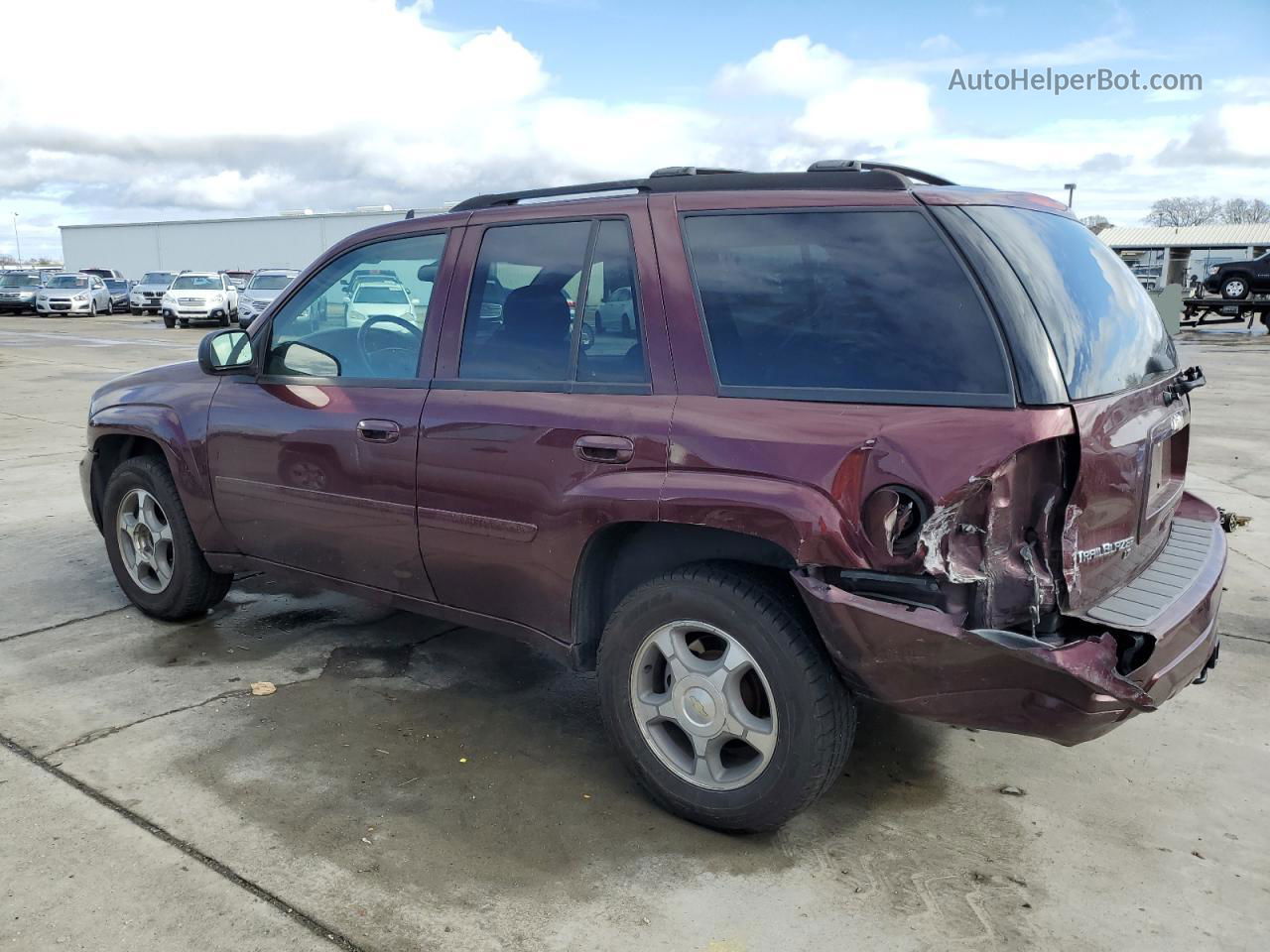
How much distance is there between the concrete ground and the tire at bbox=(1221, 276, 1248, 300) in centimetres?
2784

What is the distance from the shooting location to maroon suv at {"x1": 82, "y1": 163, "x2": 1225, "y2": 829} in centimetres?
259

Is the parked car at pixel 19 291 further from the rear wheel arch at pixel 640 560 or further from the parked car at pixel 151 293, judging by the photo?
the rear wheel arch at pixel 640 560

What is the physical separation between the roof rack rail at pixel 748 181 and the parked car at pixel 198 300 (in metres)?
29.9

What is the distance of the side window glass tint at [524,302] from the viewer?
335 centimetres

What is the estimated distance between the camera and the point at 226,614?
195 inches

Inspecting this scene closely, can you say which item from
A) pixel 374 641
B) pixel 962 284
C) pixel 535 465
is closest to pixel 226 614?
Answer: pixel 374 641

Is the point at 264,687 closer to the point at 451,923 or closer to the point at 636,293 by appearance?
the point at 451,923

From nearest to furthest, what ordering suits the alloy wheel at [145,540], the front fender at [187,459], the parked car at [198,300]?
the front fender at [187,459] < the alloy wheel at [145,540] < the parked car at [198,300]

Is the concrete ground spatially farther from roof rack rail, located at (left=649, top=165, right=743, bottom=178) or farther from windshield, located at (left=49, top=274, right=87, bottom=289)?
windshield, located at (left=49, top=274, right=87, bottom=289)

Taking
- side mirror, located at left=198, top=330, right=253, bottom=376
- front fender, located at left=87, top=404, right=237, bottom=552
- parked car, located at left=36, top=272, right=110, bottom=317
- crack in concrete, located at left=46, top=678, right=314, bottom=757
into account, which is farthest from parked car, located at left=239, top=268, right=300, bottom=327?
crack in concrete, located at left=46, top=678, right=314, bottom=757

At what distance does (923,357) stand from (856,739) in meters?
1.61

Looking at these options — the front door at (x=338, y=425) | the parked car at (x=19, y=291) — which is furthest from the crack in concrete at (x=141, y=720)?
the parked car at (x=19, y=291)

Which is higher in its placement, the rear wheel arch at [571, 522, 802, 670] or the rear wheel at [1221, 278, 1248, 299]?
the rear wheel at [1221, 278, 1248, 299]

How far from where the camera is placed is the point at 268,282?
28.5m
